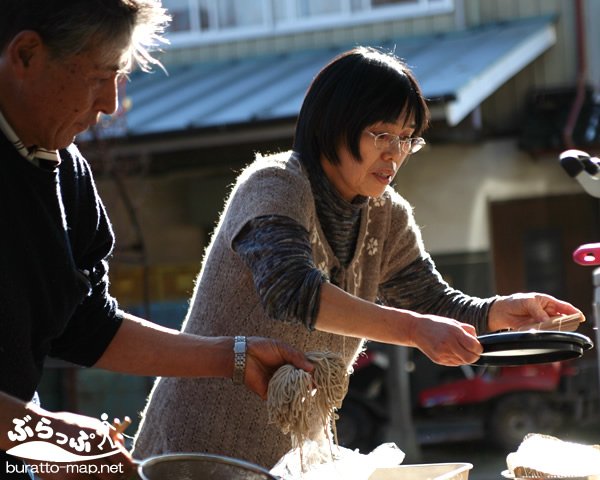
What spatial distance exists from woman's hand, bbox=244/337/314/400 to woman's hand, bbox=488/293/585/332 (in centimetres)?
64

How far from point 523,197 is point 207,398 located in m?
6.45

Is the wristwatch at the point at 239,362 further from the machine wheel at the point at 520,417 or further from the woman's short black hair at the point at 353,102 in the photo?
the machine wheel at the point at 520,417

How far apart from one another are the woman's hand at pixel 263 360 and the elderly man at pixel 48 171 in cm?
6

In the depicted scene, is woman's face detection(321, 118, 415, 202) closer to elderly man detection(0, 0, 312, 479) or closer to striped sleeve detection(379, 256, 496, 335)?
striped sleeve detection(379, 256, 496, 335)

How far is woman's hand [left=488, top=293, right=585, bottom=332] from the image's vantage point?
7.24 ft

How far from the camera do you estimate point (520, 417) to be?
7633mm

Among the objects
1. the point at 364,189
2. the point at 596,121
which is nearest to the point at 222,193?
the point at 596,121

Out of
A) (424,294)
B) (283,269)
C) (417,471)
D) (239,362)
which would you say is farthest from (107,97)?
(424,294)

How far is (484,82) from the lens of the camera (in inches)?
290

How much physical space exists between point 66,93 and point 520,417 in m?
6.71

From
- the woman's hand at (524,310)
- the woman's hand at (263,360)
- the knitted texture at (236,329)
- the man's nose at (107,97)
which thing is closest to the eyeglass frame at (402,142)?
the knitted texture at (236,329)

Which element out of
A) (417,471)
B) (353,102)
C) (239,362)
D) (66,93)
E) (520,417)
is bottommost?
(520,417)

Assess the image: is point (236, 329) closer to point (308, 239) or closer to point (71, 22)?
point (308, 239)

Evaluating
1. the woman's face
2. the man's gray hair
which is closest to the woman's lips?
the woman's face
